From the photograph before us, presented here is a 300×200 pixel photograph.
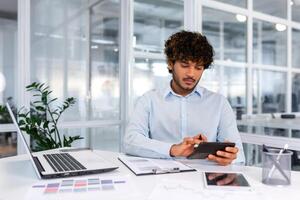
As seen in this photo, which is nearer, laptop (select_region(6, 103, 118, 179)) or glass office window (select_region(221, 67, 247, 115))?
laptop (select_region(6, 103, 118, 179))

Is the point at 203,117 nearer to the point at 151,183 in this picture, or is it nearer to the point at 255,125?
the point at 151,183

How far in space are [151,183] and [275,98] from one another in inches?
117

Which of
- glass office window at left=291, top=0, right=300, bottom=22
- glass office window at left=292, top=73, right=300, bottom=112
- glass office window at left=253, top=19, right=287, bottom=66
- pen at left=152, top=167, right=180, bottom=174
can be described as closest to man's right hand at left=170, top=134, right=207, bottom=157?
pen at left=152, top=167, right=180, bottom=174

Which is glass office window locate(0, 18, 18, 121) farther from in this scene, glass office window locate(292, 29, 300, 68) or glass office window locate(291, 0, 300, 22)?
glass office window locate(292, 29, 300, 68)

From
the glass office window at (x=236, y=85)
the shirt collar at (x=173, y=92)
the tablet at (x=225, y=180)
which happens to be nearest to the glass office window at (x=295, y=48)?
the glass office window at (x=236, y=85)

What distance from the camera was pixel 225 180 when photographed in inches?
42.1

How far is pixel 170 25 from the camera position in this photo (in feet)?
19.2

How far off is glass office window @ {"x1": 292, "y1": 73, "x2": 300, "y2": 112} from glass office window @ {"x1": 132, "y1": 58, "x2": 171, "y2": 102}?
139cm

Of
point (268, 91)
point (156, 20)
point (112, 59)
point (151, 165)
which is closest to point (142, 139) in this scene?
point (151, 165)

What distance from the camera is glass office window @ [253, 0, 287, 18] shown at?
3223 mm

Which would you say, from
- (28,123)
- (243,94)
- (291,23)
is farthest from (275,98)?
(28,123)

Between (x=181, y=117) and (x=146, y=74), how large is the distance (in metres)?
2.48

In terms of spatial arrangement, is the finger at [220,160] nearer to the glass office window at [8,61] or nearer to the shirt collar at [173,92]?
the shirt collar at [173,92]

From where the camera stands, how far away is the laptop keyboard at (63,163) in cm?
116
